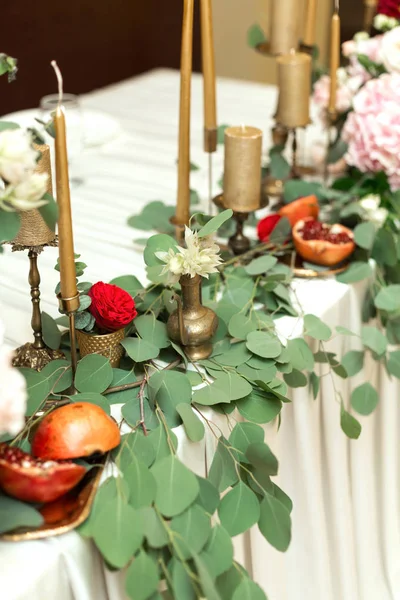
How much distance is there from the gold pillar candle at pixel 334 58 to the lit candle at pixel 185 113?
390 millimetres

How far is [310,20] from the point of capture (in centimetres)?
143

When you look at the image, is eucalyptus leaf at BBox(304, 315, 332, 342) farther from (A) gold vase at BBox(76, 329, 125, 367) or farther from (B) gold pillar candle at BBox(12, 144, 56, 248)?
(B) gold pillar candle at BBox(12, 144, 56, 248)

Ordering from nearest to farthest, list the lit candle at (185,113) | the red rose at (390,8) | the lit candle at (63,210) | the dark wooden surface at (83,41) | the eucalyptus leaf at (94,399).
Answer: the lit candle at (63,210)
the eucalyptus leaf at (94,399)
the lit candle at (185,113)
the red rose at (390,8)
the dark wooden surface at (83,41)

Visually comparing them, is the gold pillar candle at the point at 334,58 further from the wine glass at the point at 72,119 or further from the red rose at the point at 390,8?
the wine glass at the point at 72,119

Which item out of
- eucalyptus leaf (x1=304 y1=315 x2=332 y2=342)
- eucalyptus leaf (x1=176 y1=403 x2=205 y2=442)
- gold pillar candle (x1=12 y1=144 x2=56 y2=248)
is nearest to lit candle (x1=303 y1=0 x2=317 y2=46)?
eucalyptus leaf (x1=304 y1=315 x2=332 y2=342)

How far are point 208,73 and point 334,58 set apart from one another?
1.09 ft

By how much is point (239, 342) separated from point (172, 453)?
249 mm

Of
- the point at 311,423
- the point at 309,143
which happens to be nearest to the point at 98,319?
the point at 311,423

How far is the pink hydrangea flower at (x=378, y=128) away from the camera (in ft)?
4.04

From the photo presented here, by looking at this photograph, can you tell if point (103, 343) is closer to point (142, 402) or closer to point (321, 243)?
point (142, 402)

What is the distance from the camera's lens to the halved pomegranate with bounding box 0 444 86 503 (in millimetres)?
646

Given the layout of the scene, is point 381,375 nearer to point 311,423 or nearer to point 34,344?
point 311,423

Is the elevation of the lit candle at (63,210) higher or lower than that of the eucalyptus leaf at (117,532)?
higher

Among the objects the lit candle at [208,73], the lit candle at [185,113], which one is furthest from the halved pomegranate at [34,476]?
the lit candle at [208,73]
